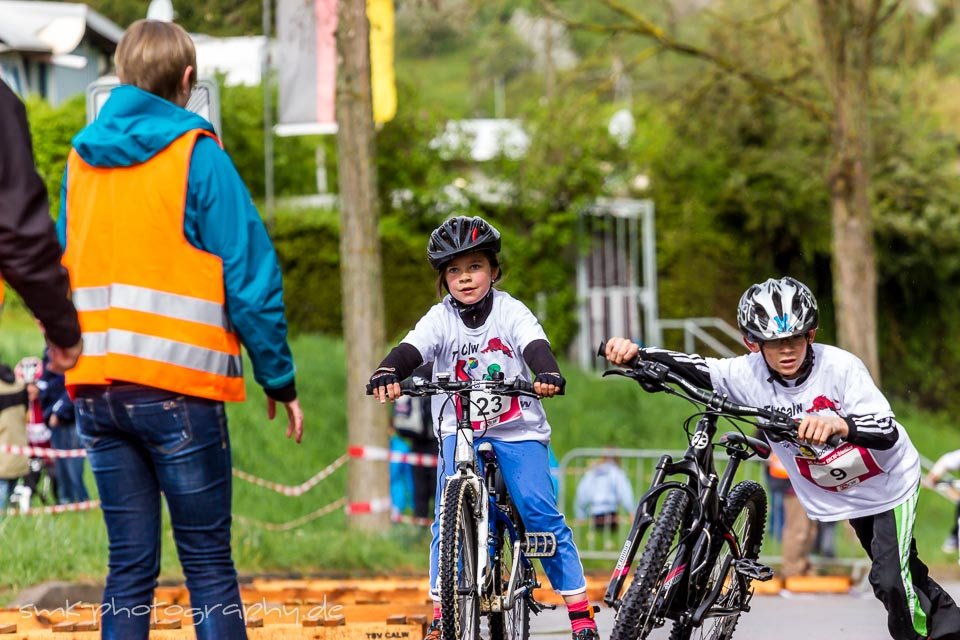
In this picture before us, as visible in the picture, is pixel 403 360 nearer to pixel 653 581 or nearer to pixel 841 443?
pixel 653 581

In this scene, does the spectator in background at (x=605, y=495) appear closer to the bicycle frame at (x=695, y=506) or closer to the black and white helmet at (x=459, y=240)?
the black and white helmet at (x=459, y=240)

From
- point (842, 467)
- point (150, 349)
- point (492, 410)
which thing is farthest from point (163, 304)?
point (842, 467)

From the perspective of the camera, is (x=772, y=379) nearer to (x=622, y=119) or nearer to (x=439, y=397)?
(x=439, y=397)

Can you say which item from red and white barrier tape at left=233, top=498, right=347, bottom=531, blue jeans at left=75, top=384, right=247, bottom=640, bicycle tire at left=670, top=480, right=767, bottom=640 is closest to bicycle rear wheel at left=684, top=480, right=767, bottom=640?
bicycle tire at left=670, top=480, right=767, bottom=640

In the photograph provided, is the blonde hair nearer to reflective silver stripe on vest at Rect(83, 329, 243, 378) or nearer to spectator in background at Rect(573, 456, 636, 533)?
reflective silver stripe on vest at Rect(83, 329, 243, 378)

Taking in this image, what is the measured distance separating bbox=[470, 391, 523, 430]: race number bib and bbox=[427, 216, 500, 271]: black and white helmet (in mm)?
610

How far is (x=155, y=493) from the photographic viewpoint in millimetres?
5164

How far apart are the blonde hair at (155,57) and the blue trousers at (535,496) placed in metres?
2.09

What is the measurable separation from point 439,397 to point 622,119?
24900mm

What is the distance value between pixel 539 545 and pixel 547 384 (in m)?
0.82

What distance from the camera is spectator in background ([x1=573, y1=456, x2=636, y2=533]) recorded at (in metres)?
16.0

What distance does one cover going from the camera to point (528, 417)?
21.4ft

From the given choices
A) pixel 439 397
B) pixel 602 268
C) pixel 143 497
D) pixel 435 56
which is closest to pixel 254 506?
pixel 439 397

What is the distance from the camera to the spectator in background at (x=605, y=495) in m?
16.0
